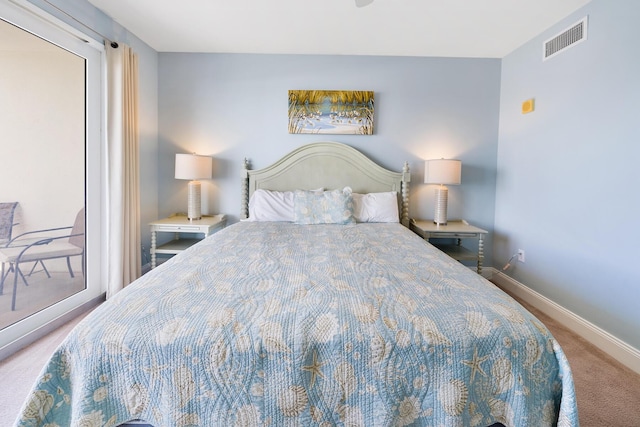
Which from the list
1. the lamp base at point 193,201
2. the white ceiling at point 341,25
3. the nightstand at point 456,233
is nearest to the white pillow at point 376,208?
the nightstand at point 456,233

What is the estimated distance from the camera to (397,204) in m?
3.22

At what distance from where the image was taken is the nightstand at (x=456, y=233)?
9.75 ft

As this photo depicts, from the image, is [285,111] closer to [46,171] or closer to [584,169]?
[46,171]

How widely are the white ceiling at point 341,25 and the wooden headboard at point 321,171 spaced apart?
1.03 m

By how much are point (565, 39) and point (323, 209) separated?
2353mm

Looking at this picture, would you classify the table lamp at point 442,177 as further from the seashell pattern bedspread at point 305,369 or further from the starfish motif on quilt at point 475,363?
the starfish motif on quilt at point 475,363

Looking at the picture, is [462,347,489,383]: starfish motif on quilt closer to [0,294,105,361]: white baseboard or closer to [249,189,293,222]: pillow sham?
[249,189,293,222]: pillow sham

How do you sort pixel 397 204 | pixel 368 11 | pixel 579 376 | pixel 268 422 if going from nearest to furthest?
1. pixel 268 422
2. pixel 579 376
3. pixel 368 11
4. pixel 397 204

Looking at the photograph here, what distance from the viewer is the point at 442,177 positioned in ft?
10.0

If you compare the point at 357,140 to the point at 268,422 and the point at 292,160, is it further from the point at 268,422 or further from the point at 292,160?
the point at 268,422

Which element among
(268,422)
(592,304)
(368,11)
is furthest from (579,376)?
(368,11)

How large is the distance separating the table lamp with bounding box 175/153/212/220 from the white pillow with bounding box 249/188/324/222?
21.9 inches

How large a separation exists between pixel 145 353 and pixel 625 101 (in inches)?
115

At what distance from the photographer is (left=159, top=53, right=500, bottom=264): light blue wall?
3336 mm
